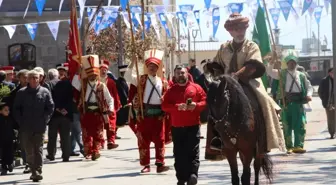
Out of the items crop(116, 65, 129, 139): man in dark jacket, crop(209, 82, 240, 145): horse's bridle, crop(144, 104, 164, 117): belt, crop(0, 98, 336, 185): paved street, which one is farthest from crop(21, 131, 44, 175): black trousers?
crop(116, 65, 129, 139): man in dark jacket

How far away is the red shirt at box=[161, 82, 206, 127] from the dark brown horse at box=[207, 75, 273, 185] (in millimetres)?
1910

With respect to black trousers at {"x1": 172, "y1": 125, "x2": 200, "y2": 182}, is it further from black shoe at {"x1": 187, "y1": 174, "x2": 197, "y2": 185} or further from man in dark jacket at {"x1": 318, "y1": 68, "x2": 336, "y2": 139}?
man in dark jacket at {"x1": 318, "y1": 68, "x2": 336, "y2": 139}

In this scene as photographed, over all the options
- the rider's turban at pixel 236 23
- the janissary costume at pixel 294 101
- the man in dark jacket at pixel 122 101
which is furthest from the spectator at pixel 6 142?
the man in dark jacket at pixel 122 101

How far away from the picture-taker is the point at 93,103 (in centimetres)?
1844

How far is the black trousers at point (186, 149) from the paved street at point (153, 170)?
45 centimetres

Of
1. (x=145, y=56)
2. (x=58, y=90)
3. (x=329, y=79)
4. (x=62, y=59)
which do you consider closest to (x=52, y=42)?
(x=62, y=59)

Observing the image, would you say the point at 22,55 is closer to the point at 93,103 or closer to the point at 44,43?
the point at 44,43

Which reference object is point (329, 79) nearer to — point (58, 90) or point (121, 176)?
point (58, 90)

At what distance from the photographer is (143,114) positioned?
623 inches

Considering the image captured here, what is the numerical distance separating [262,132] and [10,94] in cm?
612

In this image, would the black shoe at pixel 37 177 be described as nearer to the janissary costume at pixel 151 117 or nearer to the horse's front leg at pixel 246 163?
the janissary costume at pixel 151 117

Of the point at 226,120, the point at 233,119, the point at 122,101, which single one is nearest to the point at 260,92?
the point at 233,119

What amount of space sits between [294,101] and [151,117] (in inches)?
165

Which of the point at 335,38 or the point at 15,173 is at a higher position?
the point at 335,38
